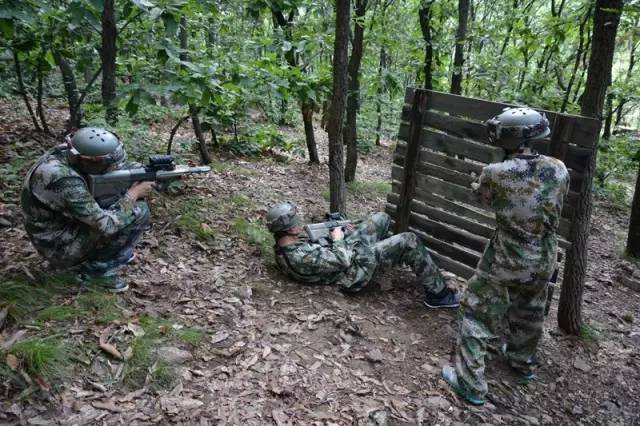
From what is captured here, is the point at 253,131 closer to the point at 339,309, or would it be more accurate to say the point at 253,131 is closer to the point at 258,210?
the point at 258,210

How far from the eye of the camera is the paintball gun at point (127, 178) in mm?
4191

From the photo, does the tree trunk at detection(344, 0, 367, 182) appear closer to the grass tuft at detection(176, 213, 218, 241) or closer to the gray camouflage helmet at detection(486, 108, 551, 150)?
the grass tuft at detection(176, 213, 218, 241)

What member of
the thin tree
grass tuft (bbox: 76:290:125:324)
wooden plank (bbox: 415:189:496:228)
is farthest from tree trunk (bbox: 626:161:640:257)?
grass tuft (bbox: 76:290:125:324)

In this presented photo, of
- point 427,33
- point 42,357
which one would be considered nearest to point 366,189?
point 427,33

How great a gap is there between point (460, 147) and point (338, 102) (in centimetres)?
161

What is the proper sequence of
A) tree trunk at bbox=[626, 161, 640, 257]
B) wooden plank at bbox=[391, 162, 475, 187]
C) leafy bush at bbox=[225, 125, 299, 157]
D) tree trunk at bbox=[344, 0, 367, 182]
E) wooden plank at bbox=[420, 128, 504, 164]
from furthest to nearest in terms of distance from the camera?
leafy bush at bbox=[225, 125, 299, 157], tree trunk at bbox=[344, 0, 367, 182], tree trunk at bbox=[626, 161, 640, 257], wooden plank at bbox=[391, 162, 475, 187], wooden plank at bbox=[420, 128, 504, 164]

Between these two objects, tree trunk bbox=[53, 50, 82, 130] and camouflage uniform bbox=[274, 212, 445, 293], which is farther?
tree trunk bbox=[53, 50, 82, 130]

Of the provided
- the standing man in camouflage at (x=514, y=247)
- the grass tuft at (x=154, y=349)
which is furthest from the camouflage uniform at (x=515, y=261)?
the grass tuft at (x=154, y=349)

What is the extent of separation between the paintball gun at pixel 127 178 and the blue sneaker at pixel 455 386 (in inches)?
127

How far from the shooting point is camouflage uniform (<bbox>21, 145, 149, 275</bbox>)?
394 cm

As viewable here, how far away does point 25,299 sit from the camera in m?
3.89

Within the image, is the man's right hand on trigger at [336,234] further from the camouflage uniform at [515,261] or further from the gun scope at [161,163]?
the gun scope at [161,163]

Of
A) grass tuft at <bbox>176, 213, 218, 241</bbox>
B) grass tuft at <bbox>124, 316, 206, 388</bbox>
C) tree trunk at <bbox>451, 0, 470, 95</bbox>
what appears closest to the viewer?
grass tuft at <bbox>124, 316, 206, 388</bbox>

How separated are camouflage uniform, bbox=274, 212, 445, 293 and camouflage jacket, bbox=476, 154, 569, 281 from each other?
4.50 feet
